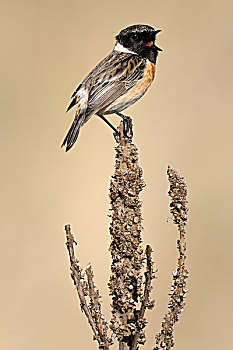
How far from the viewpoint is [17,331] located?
4.79m

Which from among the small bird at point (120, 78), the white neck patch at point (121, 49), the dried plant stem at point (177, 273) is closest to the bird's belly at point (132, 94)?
the small bird at point (120, 78)

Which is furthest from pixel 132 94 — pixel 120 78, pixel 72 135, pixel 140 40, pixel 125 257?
pixel 125 257

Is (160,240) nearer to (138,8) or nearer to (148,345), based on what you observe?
(148,345)

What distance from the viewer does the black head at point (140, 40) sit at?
331 cm

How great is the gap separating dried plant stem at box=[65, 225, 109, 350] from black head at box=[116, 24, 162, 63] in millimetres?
1682

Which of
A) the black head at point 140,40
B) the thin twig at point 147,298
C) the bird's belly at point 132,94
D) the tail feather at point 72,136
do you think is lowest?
the thin twig at point 147,298

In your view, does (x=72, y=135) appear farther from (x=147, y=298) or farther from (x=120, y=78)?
(x=147, y=298)

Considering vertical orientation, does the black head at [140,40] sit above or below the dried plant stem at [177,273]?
above

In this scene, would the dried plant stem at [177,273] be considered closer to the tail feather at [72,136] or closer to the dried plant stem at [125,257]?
the dried plant stem at [125,257]

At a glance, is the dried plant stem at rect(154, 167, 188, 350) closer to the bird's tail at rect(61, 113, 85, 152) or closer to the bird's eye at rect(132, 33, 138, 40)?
the bird's tail at rect(61, 113, 85, 152)

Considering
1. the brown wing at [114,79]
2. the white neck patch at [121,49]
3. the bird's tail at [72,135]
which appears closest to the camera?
the bird's tail at [72,135]

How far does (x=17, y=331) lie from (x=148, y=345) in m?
1.03

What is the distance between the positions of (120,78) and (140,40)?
245 mm

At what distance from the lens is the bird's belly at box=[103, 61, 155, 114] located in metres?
3.29
